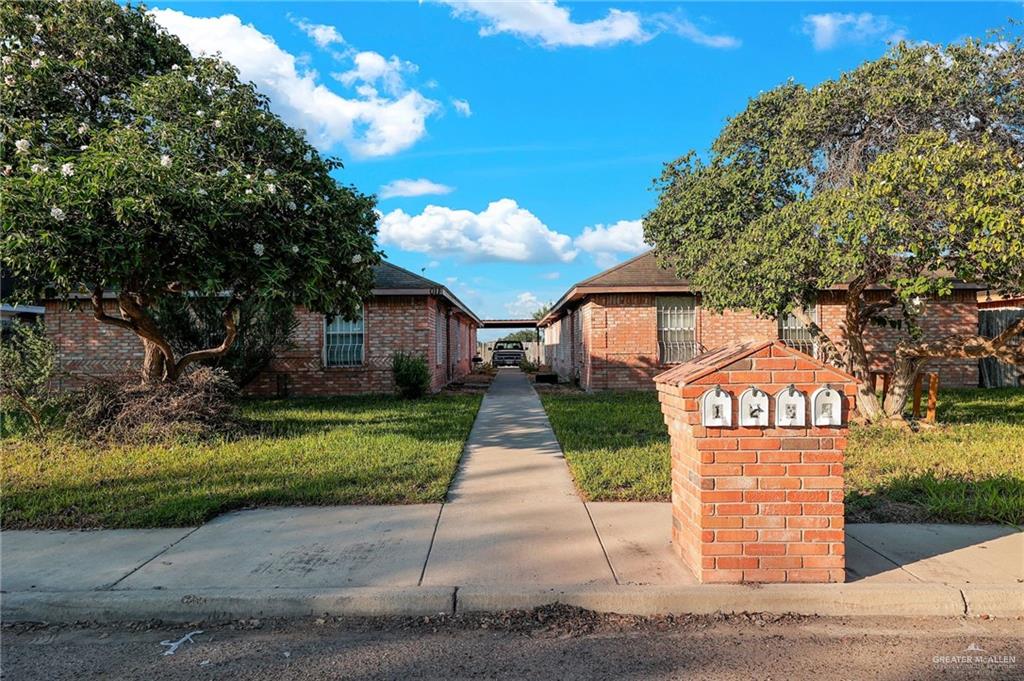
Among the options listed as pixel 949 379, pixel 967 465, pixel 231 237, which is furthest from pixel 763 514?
pixel 949 379

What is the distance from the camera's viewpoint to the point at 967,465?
7.22 metres

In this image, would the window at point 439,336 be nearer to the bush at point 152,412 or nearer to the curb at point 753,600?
the bush at point 152,412

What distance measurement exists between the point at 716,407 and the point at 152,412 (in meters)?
8.34

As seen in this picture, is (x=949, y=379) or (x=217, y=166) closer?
(x=217, y=166)

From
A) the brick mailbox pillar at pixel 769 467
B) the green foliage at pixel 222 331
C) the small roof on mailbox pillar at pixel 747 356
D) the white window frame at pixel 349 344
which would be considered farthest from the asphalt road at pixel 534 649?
the white window frame at pixel 349 344

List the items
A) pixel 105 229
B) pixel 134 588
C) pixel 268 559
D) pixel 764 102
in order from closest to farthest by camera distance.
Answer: pixel 134 588 < pixel 268 559 < pixel 105 229 < pixel 764 102

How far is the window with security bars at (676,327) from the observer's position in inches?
679

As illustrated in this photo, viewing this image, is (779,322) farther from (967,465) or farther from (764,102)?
(967,465)

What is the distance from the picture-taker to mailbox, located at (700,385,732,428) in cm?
399

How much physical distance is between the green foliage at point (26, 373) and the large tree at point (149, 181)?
34.9 inches

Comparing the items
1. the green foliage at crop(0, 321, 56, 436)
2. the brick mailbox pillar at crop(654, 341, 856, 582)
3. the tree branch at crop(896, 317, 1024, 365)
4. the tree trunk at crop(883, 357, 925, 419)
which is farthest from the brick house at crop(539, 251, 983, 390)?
the brick mailbox pillar at crop(654, 341, 856, 582)

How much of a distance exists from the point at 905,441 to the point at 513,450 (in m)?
5.66

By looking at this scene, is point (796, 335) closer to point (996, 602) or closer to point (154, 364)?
point (996, 602)

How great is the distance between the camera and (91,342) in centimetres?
1616
